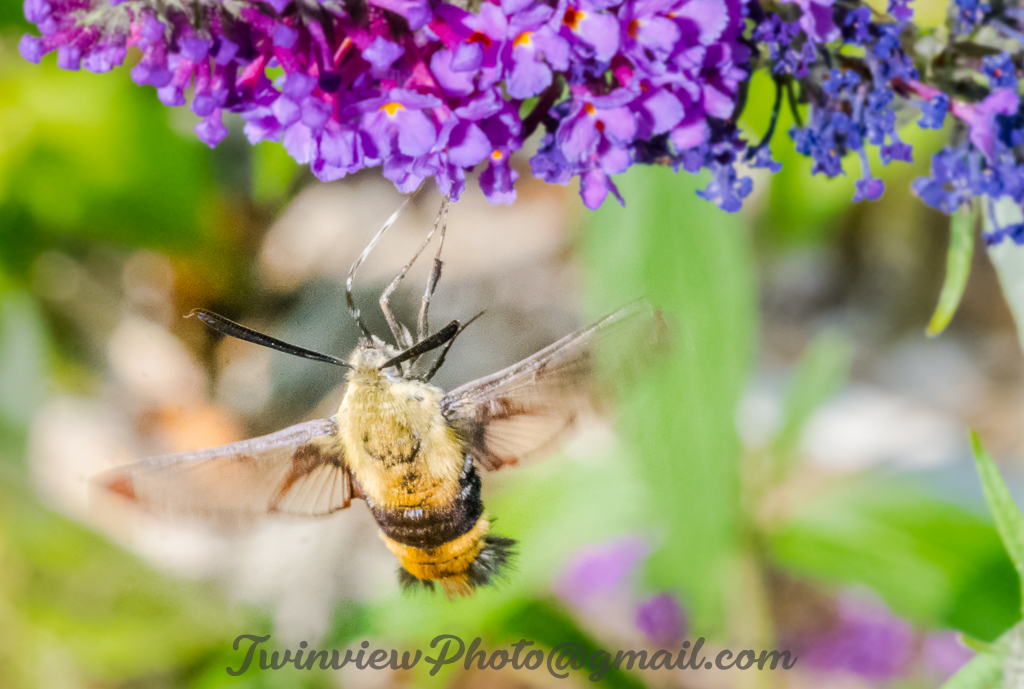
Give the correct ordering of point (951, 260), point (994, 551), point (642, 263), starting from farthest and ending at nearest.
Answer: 1. point (994, 551)
2. point (642, 263)
3. point (951, 260)

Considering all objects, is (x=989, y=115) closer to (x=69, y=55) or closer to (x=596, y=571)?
(x=69, y=55)

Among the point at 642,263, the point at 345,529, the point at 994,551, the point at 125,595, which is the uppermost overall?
the point at 642,263

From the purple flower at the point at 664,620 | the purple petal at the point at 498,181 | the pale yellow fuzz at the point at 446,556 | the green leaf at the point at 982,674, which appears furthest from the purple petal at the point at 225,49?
the purple flower at the point at 664,620

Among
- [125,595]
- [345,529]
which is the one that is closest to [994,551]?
[345,529]

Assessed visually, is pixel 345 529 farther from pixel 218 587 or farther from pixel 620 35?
pixel 620 35

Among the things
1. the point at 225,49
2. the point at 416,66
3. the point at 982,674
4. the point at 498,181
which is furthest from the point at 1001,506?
the point at 225,49

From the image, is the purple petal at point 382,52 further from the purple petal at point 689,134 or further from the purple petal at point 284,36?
the purple petal at point 689,134
